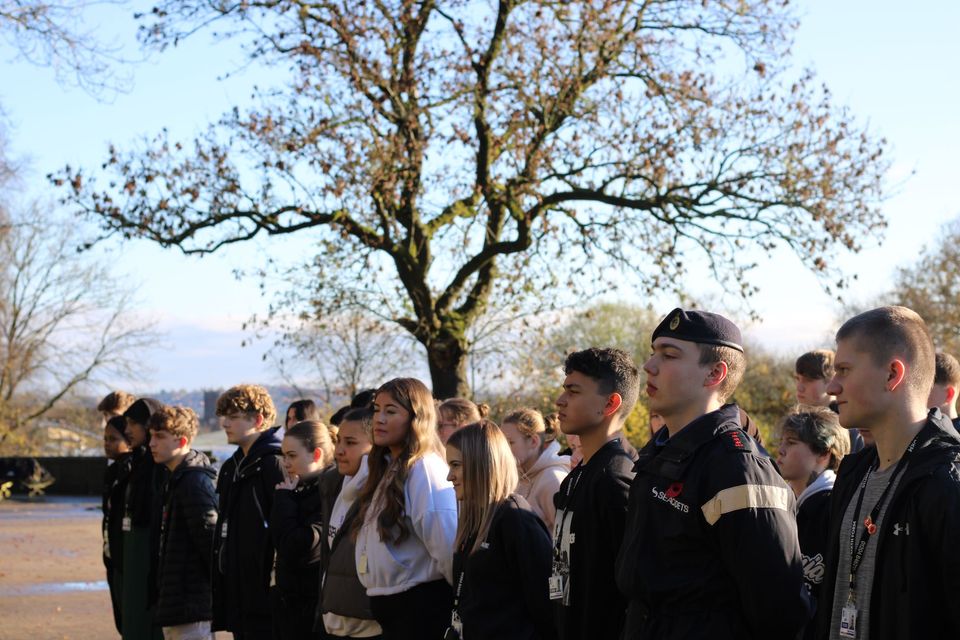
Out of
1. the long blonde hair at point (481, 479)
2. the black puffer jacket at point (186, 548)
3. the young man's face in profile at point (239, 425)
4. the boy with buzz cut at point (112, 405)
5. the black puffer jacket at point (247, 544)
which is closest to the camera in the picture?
the long blonde hair at point (481, 479)

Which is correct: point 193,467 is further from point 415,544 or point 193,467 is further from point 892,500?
point 892,500

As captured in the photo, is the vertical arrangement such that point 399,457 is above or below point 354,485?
above

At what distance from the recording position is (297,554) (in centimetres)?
688

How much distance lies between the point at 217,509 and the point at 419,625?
3.12 metres

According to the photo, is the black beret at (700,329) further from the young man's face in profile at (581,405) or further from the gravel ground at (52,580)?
the gravel ground at (52,580)

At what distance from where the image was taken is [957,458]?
342 cm

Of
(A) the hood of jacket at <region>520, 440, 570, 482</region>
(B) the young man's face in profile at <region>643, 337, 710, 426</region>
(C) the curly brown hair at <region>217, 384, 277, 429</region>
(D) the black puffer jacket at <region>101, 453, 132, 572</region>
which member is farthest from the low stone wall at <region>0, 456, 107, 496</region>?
(B) the young man's face in profile at <region>643, 337, 710, 426</region>

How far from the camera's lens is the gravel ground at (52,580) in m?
12.2

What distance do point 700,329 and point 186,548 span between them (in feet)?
17.8

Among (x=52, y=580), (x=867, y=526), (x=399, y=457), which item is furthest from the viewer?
(x=52, y=580)

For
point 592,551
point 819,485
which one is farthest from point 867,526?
point 819,485

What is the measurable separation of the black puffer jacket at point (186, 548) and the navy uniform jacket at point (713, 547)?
502cm

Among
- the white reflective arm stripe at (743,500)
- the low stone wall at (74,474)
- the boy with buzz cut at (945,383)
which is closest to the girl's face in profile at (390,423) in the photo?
the white reflective arm stripe at (743,500)

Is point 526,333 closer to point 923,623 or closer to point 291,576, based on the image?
point 291,576
